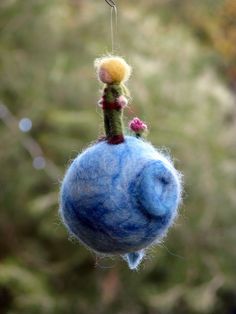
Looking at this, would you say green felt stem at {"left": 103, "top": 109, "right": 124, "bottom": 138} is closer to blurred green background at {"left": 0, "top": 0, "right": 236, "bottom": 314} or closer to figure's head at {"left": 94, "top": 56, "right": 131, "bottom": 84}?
figure's head at {"left": 94, "top": 56, "right": 131, "bottom": 84}

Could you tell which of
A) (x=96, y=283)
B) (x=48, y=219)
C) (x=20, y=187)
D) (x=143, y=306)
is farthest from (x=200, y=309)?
(x=20, y=187)

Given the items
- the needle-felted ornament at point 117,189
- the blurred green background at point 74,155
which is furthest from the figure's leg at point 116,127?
the blurred green background at point 74,155

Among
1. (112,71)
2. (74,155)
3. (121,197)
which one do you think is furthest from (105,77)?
(74,155)

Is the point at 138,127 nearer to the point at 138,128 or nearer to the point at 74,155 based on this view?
the point at 138,128

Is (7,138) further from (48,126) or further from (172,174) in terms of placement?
(172,174)

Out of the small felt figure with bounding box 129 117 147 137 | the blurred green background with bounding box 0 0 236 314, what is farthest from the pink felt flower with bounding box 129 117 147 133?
the blurred green background with bounding box 0 0 236 314

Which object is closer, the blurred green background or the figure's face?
the figure's face

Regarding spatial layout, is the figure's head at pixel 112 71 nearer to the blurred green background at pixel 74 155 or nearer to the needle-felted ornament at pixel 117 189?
the needle-felted ornament at pixel 117 189
